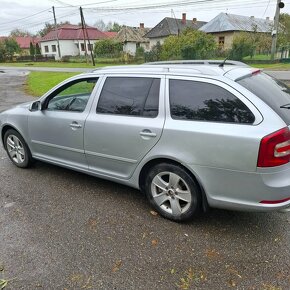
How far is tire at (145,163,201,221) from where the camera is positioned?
3.14m

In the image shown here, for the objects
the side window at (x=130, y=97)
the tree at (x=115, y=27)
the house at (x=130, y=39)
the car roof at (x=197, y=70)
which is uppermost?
the tree at (x=115, y=27)

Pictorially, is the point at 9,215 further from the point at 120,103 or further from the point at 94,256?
the point at 120,103

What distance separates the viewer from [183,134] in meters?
3.00

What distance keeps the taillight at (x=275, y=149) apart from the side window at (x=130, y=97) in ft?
3.81

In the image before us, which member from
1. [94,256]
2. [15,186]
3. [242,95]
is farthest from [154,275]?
[15,186]

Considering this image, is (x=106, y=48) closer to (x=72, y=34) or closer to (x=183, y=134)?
(x=72, y=34)

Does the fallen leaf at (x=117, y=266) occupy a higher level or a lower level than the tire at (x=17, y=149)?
lower

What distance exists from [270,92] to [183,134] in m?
0.96

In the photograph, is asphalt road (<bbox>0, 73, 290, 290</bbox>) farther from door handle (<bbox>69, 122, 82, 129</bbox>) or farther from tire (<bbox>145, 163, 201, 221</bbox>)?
door handle (<bbox>69, 122, 82, 129</bbox>)

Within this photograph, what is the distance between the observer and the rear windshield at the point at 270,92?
2816 millimetres

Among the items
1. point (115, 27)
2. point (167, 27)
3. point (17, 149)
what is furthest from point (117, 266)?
point (115, 27)

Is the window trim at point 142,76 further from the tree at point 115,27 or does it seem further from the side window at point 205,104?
the tree at point 115,27

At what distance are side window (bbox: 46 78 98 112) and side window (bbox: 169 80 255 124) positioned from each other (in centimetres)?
124

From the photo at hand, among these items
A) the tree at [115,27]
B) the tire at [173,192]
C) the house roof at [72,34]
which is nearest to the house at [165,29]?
the house roof at [72,34]
